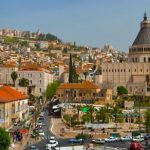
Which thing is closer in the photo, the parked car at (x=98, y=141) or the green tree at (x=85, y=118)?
the parked car at (x=98, y=141)

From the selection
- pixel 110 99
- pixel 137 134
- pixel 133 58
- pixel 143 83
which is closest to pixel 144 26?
pixel 133 58

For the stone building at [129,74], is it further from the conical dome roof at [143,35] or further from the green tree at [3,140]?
the green tree at [3,140]

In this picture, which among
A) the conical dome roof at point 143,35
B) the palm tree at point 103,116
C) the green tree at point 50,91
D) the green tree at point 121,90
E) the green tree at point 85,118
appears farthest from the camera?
the conical dome roof at point 143,35

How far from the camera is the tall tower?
98.2 metres

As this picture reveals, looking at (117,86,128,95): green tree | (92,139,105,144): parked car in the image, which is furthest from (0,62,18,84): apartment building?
(92,139,105,144): parked car

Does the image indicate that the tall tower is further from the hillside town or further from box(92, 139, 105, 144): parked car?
box(92, 139, 105, 144): parked car

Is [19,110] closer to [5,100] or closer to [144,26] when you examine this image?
[5,100]

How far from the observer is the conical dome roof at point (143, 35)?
10019cm

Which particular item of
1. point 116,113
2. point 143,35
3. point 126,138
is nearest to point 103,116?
point 116,113

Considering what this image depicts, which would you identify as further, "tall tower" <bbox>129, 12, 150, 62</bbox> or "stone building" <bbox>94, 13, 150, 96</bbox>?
"tall tower" <bbox>129, 12, 150, 62</bbox>

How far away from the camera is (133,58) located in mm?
99312

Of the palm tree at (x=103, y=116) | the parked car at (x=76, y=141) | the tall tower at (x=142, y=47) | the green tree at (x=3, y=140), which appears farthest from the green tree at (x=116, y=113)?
the tall tower at (x=142, y=47)

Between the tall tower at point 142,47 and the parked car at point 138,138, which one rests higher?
the tall tower at point 142,47

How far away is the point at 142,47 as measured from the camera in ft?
325
